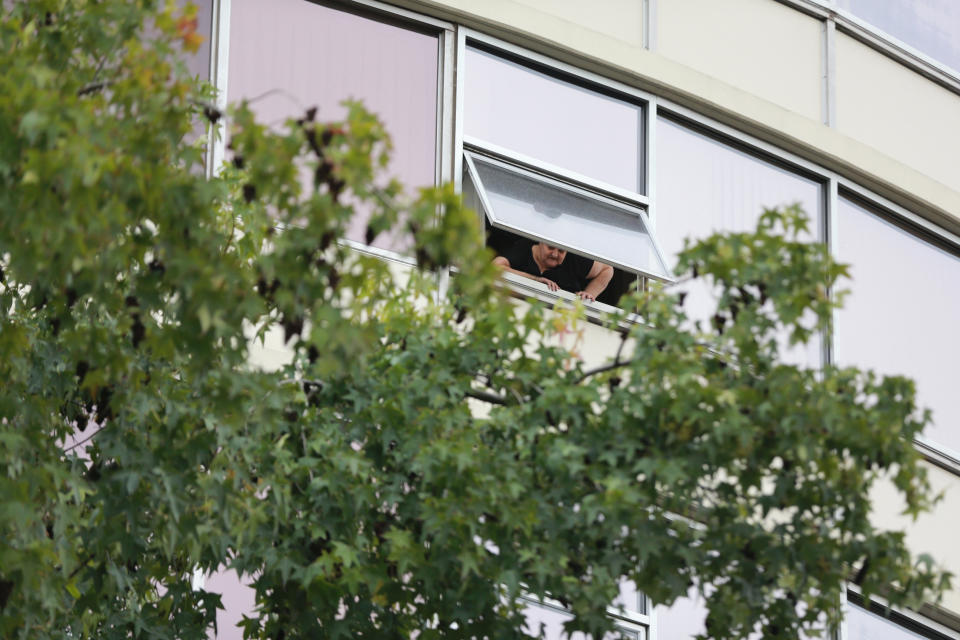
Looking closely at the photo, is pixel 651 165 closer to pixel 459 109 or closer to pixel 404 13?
pixel 459 109

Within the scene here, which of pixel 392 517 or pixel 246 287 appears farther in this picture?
pixel 392 517

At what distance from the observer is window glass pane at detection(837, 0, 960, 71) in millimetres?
14742

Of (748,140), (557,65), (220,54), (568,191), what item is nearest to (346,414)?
(220,54)

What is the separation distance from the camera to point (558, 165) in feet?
41.8

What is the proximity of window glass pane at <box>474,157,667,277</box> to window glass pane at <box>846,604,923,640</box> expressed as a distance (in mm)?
2705

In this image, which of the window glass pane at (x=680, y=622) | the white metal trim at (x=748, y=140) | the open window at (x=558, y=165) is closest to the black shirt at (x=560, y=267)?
the open window at (x=558, y=165)

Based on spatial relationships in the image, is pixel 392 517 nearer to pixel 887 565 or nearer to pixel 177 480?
pixel 177 480

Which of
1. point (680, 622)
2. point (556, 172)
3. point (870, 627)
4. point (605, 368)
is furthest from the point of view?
point (870, 627)

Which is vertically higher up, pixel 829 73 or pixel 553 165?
pixel 829 73

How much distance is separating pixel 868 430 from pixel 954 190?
878 cm

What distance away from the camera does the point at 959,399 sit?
14.4m

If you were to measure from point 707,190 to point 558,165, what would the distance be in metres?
1.25

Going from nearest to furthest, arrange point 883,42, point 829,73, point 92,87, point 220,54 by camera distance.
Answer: point 92,87 → point 220,54 → point 829,73 → point 883,42

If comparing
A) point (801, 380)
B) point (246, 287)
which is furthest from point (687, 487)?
point (246, 287)
